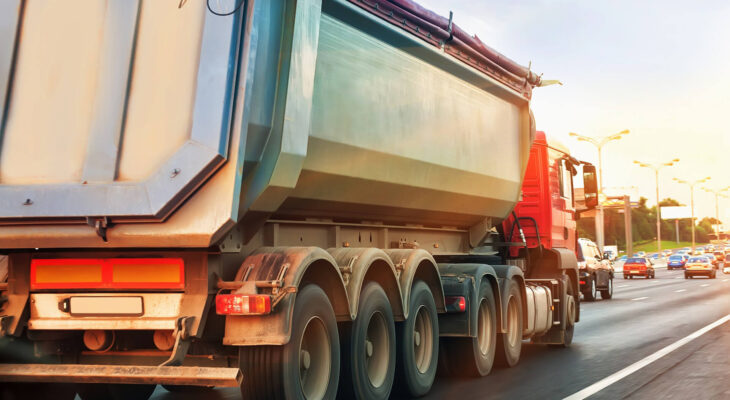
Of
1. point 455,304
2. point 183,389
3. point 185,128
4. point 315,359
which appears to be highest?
point 185,128

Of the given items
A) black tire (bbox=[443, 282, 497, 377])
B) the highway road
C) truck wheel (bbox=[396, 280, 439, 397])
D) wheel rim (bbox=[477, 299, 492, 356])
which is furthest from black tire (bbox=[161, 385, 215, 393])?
wheel rim (bbox=[477, 299, 492, 356])

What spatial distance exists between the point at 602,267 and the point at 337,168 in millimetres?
25145

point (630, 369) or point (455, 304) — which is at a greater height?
point (455, 304)

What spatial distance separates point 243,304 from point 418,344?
125 inches

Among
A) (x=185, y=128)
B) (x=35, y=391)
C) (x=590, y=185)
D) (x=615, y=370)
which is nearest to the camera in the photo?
(x=185, y=128)

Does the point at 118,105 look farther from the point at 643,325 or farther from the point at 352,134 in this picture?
the point at 643,325

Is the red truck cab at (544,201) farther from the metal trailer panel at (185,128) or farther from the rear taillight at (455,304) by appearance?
the metal trailer panel at (185,128)

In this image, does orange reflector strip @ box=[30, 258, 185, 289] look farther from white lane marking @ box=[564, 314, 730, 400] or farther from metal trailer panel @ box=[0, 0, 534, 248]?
white lane marking @ box=[564, 314, 730, 400]

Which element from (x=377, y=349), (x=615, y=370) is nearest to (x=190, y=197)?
(x=377, y=349)

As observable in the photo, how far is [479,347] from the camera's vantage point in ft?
33.0

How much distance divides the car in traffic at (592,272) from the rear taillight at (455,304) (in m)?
19.8

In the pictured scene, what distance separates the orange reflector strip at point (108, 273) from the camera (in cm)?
613

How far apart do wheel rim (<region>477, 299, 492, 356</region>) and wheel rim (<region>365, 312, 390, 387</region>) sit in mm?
2497

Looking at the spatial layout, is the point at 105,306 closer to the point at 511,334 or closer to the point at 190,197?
the point at 190,197
